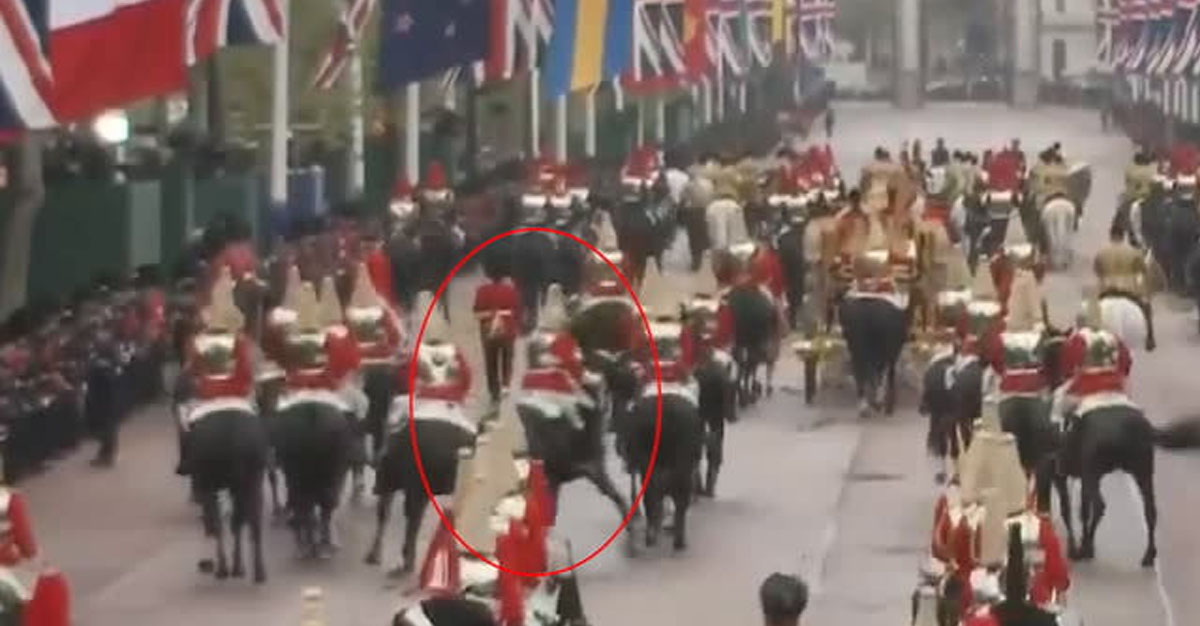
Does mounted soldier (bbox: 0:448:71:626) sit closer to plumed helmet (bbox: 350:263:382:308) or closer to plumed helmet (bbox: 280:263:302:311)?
plumed helmet (bbox: 280:263:302:311)

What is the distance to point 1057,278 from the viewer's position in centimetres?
4056

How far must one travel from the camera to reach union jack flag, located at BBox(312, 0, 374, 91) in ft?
115

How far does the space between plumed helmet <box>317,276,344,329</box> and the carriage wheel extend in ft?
29.0

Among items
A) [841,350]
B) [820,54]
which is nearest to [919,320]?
[841,350]

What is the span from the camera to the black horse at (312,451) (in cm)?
1862

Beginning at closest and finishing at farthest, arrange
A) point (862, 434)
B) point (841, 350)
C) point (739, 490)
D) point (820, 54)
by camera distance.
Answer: point (739, 490)
point (862, 434)
point (841, 350)
point (820, 54)

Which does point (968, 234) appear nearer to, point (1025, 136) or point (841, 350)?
point (841, 350)

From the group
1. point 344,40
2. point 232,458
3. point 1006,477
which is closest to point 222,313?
point 232,458

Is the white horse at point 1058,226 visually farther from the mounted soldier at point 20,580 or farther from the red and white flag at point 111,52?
the mounted soldier at point 20,580

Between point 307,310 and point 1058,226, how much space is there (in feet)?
76.0

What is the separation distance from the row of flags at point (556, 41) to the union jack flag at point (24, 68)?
1374cm

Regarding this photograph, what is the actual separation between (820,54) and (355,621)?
233ft

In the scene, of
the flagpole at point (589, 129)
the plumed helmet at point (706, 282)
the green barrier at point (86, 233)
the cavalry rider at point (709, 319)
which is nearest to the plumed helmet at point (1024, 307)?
the cavalry rider at point (709, 319)

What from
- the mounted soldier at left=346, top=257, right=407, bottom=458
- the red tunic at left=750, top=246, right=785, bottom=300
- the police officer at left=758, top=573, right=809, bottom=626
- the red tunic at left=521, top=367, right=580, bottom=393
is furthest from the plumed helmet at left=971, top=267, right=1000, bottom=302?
the police officer at left=758, top=573, right=809, bottom=626
